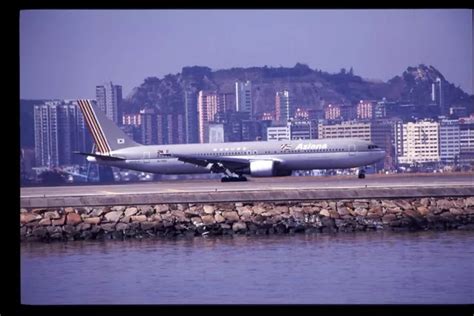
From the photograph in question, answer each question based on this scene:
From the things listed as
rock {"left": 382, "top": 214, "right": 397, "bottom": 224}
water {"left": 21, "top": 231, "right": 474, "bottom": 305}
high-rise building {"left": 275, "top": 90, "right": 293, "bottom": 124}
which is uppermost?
high-rise building {"left": 275, "top": 90, "right": 293, "bottom": 124}

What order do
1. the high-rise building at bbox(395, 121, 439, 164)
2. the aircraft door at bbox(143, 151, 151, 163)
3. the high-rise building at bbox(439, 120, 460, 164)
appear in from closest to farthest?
the aircraft door at bbox(143, 151, 151, 163) → the high-rise building at bbox(439, 120, 460, 164) → the high-rise building at bbox(395, 121, 439, 164)

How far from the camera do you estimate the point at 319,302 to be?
22062mm

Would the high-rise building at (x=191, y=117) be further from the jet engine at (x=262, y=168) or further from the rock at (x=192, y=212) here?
the rock at (x=192, y=212)

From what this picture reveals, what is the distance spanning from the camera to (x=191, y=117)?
171375 millimetres

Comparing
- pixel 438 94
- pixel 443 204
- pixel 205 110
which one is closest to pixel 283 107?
pixel 205 110

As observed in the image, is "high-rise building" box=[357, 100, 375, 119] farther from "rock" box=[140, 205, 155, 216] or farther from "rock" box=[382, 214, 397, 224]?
"rock" box=[140, 205, 155, 216]

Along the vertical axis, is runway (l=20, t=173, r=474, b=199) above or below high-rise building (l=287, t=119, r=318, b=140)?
below

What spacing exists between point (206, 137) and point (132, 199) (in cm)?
12525

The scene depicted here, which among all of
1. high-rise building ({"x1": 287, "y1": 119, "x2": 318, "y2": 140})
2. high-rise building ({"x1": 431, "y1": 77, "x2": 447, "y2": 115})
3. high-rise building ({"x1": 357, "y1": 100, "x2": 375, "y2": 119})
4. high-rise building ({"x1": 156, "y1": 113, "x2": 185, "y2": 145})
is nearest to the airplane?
high-rise building ({"x1": 287, "y1": 119, "x2": 318, "y2": 140})

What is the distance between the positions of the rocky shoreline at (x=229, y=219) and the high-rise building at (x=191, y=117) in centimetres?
11665

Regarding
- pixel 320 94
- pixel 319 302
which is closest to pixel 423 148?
pixel 320 94

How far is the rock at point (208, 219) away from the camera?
3228cm

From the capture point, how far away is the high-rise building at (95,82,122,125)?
150 m
